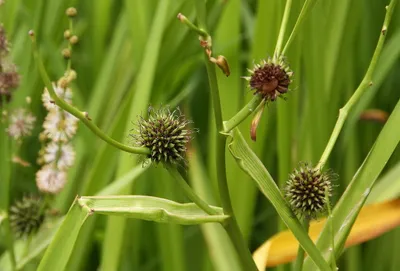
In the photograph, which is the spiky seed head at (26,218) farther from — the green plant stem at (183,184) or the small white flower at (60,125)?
the green plant stem at (183,184)

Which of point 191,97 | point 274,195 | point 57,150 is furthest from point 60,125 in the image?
point 191,97

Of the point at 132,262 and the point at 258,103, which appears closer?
the point at 258,103

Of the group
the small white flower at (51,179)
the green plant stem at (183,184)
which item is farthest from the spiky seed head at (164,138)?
the small white flower at (51,179)

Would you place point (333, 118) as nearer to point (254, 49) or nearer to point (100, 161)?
point (254, 49)

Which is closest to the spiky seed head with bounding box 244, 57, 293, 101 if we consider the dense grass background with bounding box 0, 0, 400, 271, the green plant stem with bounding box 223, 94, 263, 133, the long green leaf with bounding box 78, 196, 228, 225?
the green plant stem with bounding box 223, 94, 263, 133

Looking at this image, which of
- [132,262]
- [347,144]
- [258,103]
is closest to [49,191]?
[132,262]

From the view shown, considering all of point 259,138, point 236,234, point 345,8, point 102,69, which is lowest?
point 236,234

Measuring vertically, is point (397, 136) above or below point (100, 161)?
below
